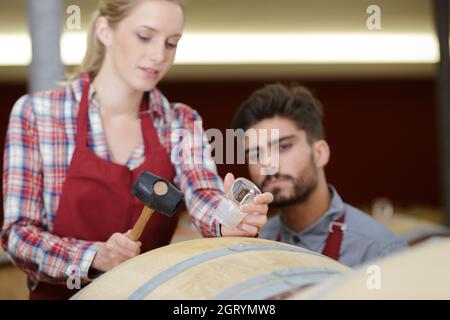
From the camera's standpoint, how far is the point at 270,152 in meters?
2.38

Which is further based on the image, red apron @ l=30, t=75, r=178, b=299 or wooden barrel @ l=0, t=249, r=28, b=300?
wooden barrel @ l=0, t=249, r=28, b=300

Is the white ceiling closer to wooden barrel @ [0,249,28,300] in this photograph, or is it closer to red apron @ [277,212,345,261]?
red apron @ [277,212,345,261]

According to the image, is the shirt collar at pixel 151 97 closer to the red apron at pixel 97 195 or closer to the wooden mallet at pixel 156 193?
the red apron at pixel 97 195

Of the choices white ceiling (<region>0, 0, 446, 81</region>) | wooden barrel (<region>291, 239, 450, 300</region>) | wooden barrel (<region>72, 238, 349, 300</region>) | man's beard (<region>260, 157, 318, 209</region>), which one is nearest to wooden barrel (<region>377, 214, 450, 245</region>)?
white ceiling (<region>0, 0, 446, 81</region>)

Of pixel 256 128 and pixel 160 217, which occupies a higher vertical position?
pixel 256 128

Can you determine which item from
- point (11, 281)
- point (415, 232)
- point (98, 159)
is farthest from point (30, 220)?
point (415, 232)

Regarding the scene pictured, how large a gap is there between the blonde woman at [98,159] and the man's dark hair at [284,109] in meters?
0.31

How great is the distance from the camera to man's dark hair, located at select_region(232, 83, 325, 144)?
2.43 m

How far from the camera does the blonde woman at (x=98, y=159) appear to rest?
202cm

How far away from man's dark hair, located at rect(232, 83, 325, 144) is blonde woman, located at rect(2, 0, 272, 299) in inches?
12.3

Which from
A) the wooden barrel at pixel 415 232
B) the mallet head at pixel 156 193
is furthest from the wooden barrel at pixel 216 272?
the wooden barrel at pixel 415 232
